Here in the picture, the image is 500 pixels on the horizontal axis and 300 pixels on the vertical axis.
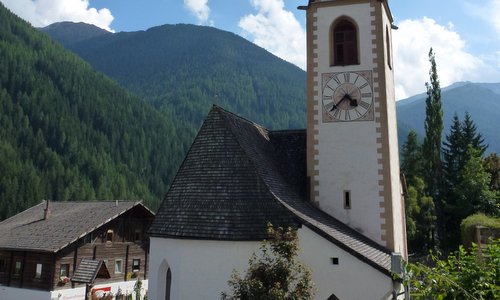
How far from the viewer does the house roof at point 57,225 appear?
3200cm

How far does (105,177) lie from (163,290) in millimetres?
94396

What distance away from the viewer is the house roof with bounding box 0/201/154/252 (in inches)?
1260

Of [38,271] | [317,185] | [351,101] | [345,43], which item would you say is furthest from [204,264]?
[38,271]

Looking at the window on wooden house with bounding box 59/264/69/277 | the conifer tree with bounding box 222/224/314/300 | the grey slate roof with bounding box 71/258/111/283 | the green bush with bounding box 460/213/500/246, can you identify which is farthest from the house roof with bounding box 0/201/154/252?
the green bush with bounding box 460/213/500/246

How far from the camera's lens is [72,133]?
382 ft

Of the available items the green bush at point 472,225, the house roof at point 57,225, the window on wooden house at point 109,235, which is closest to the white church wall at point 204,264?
the green bush at point 472,225

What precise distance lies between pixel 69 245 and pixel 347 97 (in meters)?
23.3

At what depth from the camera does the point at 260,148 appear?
54.7ft

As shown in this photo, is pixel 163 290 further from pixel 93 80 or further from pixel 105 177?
pixel 93 80

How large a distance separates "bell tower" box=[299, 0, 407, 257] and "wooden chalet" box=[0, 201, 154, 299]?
56.8 ft

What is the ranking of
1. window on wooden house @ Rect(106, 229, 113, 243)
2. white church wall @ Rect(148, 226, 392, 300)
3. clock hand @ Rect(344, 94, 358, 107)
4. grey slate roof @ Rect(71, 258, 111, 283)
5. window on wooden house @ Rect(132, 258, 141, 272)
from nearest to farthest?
1. white church wall @ Rect(148, 226, 392, 300)
2. clock hand @ Rect(344, 94, 358, 107)
3. grey slate roof @ Rect(71, 258, 111, 283)
4. window on wooden house @ Rect(106, 229, 113, 243)
5. window on wooden house @ Rect(132, 258, 141, 272)

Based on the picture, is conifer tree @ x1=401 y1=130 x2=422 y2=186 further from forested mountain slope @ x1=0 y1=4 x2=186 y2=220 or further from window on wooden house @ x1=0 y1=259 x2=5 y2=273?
forested mountain slope @ x1=0 y1=4 x2=186 y2=220

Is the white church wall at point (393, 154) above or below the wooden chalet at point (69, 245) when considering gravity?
above

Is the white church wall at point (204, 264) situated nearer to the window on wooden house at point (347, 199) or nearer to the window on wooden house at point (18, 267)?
the window on wooden house at point (347, 199)
